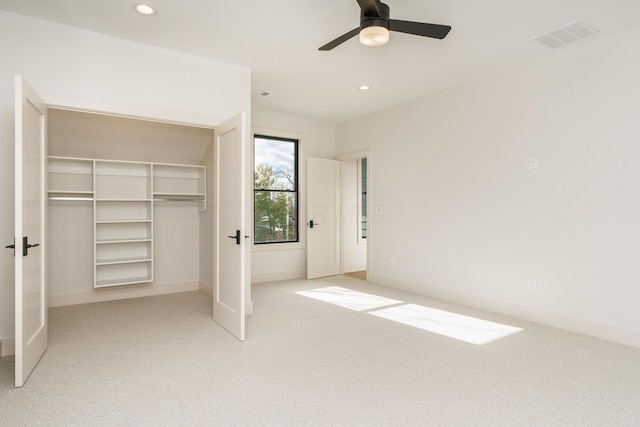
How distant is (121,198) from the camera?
4648 millimetres

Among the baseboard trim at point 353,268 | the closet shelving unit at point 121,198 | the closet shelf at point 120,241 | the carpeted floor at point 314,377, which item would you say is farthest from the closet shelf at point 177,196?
the baseboard trim at point 353,268

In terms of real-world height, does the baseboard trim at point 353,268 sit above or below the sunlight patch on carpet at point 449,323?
above

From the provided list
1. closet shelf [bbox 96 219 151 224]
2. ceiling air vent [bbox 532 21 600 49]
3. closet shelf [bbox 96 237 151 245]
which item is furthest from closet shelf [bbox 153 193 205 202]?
ceiling air vent [bbox 532 21 600 49]

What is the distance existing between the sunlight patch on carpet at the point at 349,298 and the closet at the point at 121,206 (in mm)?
1872

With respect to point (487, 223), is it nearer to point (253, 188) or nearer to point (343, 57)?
point (343, 57)

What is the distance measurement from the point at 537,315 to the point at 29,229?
4685 millimetres

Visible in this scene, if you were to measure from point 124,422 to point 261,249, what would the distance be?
12.6 ft

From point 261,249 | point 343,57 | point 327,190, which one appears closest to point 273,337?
point 261,249

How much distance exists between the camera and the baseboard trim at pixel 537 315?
10.7 ft

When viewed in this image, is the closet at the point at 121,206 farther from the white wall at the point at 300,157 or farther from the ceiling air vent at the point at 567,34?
the ceiling air vent at the point at 567,34

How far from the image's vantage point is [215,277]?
3869 mm

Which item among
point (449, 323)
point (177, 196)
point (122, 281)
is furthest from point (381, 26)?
point (122, 281)

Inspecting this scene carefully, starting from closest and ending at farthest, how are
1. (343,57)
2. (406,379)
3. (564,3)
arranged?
(406,379), (564,3), (343,57)

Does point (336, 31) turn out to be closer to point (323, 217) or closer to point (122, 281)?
point (323, 217)
